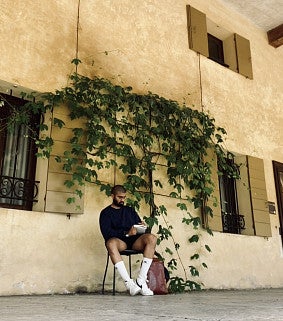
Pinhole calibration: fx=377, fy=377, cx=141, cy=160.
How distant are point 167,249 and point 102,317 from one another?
2825 millimetres

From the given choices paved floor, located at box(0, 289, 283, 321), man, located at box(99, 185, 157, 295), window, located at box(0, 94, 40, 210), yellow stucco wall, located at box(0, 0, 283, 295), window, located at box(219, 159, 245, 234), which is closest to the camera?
paved floor, located at box(0, 289, 283, 321)

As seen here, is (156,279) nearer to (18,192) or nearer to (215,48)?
(18,192)

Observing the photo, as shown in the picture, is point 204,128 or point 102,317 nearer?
point 102,317

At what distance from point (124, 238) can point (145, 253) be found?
0.99ft

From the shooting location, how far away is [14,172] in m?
3.82

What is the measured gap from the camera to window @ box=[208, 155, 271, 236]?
18.4 ft

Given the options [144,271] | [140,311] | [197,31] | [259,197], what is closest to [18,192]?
[144,271]

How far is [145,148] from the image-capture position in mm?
4656

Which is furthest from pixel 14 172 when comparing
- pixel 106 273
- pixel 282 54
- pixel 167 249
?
pixel 282 54

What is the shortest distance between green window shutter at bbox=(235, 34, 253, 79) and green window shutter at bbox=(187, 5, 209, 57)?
794 mm

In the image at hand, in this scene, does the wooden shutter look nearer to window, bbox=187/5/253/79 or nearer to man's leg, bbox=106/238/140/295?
window, bbox=187/5/253/79

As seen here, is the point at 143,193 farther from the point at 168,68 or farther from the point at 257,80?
the point at 257,80

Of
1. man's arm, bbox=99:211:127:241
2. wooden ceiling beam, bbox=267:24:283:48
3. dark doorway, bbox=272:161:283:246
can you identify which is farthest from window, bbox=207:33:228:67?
man's arm, bbox=99:211:127:241

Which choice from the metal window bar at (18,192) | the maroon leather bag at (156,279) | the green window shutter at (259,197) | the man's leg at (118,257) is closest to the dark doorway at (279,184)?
the green window shutter at (259,197)
